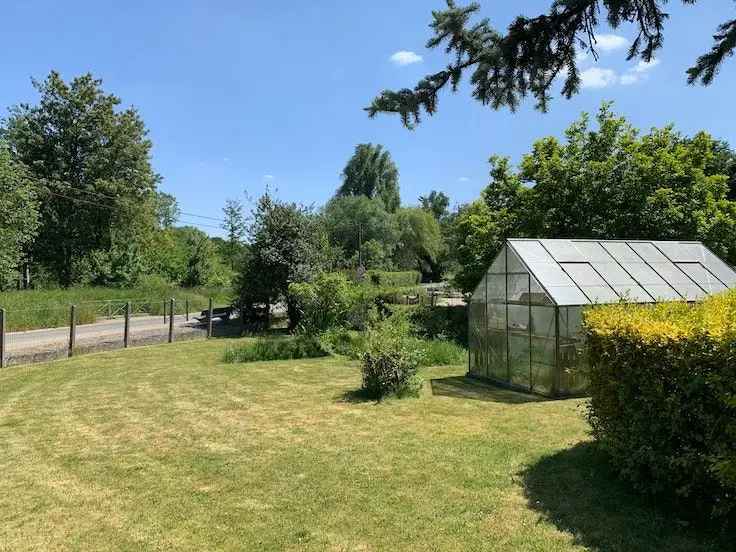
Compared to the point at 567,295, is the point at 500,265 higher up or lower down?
higher up

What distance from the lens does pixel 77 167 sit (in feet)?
113

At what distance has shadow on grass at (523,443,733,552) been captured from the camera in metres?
3.60

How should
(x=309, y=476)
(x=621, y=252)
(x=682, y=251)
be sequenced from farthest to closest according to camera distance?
(x=682, y=251) → (x=621, y=252) → (x=309, y=476)

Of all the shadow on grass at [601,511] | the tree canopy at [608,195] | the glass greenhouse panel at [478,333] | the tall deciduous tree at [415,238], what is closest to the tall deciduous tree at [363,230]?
the tall deciduous tree at [415,238]

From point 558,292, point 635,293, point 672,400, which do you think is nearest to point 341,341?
point 558,292

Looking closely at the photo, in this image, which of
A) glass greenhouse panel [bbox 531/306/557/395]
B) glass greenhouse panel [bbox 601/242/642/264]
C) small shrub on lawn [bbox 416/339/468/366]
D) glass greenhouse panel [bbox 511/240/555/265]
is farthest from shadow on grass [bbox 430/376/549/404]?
glass greenhouse panel [bbox 601/242/642/264]

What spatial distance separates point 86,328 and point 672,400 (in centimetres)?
2188

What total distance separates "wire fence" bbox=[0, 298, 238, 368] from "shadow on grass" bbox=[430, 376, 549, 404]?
9.04 meters

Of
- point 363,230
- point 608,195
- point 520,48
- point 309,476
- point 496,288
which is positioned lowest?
point 309,476

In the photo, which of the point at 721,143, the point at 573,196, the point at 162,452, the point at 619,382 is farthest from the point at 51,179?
the point at 721,143

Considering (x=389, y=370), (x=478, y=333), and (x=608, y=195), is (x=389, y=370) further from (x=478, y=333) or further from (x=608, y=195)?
(x=608, y=195)

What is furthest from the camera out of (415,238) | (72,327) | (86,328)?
(415,238)

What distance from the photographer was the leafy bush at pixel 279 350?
42.5 ft

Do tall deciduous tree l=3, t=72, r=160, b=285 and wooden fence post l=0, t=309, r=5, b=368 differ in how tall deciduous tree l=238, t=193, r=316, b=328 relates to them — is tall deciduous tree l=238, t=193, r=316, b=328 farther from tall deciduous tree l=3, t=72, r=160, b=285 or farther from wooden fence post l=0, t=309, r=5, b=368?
tall deciduous tree l=3, t=72, r=160, b=285
